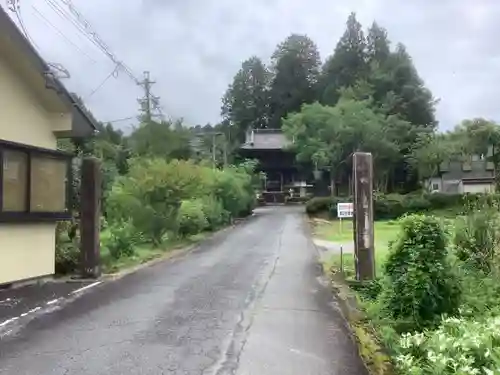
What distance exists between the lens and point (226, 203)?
35.2 m

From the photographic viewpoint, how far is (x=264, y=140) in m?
62.6

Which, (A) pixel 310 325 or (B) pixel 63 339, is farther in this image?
(A) pixel 310 325

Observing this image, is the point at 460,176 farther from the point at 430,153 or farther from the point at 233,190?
the point at 233,190

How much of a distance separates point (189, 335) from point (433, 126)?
4690 cm

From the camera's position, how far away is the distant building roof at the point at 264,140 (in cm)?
6019

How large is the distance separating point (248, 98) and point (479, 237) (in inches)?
2527

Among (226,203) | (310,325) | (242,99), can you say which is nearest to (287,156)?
(242,99)

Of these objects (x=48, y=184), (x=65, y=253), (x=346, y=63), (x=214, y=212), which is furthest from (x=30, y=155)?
(x=346, y=63)

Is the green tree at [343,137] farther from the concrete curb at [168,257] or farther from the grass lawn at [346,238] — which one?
the concrete curb at [168,257]

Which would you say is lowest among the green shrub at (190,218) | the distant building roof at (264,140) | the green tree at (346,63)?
the green shrub at (190,218)

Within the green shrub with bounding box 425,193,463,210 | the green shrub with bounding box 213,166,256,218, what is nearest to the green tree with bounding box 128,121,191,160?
the green shrub with bounding box 213,166,256,218

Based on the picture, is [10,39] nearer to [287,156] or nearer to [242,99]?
[287,156]

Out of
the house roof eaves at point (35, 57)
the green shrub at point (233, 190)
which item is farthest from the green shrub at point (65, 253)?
the green shrub at point (233, 190)

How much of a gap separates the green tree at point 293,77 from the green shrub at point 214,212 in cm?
3709
